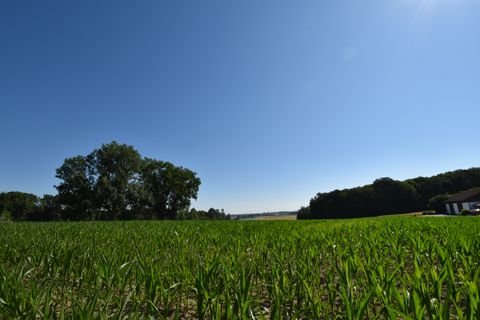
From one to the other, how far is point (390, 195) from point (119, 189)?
81.5 meters

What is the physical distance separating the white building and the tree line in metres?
60.1

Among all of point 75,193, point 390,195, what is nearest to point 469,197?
point 390,195

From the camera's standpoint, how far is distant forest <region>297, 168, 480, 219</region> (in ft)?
312

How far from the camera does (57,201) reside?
210 feet

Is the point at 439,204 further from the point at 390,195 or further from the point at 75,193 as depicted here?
the point at 75,193

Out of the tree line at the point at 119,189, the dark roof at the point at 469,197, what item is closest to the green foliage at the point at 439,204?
the dark roof at the point at 469,197

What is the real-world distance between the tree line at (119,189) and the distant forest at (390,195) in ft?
162

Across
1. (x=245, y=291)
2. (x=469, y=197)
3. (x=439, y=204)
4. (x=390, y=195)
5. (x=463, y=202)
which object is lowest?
(x=245, y=291)

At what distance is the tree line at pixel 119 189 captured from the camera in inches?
2448

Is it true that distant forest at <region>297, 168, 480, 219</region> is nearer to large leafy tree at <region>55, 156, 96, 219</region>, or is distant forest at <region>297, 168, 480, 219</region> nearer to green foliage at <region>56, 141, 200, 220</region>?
green foliage at <region>56, 141, 200, 220</region>

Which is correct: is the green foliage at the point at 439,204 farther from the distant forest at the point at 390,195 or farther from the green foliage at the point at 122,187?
the green foliage at the point at 122,187

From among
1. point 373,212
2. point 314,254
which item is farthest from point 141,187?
point 373,212

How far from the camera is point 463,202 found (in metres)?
65.8

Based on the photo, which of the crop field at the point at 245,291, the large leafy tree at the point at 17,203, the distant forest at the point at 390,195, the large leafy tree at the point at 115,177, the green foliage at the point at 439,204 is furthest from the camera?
the distant forest at the point at 390,195
